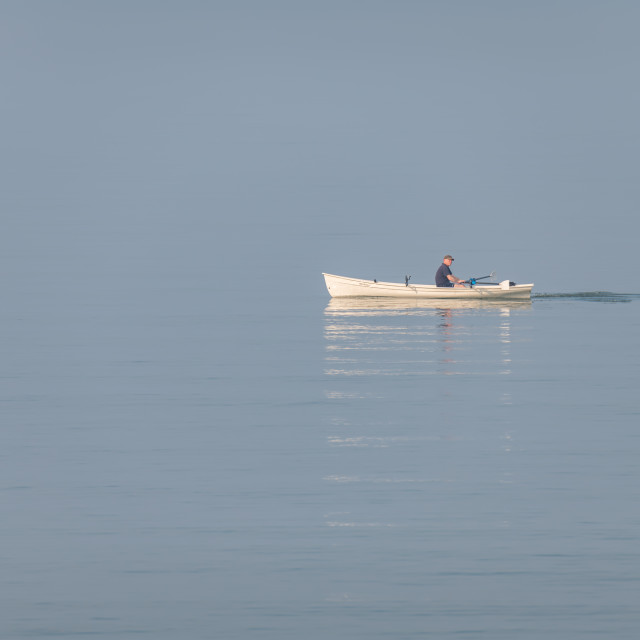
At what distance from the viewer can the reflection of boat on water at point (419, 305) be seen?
4394 centimetres

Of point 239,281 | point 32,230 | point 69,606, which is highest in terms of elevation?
point 32,230

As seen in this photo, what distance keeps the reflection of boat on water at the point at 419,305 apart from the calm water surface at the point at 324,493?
11105mm

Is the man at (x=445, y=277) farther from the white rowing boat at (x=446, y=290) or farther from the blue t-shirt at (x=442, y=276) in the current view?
the white rowing boat at (x=446, y=290)

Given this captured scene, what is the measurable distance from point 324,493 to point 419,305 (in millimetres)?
29193

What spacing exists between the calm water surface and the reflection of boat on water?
437 inches

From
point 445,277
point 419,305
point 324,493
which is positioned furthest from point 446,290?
point 324,493

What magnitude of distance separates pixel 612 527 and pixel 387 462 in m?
4.52

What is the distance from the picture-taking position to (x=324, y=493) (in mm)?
15789

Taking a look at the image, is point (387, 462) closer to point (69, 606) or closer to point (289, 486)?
point (289, 486)

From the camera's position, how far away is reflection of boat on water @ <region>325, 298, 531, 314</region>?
43938mm

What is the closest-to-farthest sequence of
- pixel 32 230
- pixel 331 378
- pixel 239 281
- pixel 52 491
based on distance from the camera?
pixel 52 491, pixel 331 378, pixel 239 281, pixel 32 230

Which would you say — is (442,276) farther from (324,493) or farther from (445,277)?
(324,493)

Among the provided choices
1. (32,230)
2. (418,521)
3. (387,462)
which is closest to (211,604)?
(418,521)

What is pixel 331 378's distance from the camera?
2708 cm
